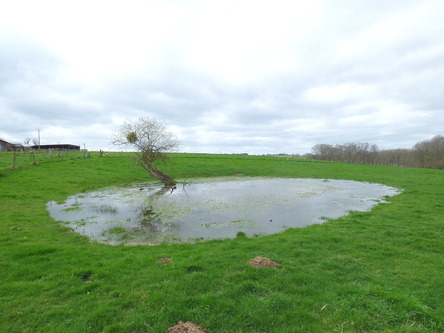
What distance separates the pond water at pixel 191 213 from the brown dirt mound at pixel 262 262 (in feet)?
12.2

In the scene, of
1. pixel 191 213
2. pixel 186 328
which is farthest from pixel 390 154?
pixel 186 328

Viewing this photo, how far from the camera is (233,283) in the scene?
597 cm

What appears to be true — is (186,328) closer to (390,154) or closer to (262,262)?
(262,262)

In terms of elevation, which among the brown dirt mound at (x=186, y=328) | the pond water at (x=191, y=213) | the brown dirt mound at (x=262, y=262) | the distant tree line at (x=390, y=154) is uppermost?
the distant tree line at (x=390, y=154)

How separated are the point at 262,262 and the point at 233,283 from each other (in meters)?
1.36

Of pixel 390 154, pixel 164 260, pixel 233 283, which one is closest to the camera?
pixel 233 283

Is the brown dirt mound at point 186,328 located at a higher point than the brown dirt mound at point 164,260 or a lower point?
higher

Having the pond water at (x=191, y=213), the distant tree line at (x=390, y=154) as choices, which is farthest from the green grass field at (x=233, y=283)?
the distant tree line at (x=390, y=154)

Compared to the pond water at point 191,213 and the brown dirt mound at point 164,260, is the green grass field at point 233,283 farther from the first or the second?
the pond water at point 191,213

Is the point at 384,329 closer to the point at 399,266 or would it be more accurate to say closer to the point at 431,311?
the point at 431,311

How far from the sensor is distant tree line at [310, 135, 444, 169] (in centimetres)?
6928

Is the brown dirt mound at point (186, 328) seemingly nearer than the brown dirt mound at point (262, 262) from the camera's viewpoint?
Yes

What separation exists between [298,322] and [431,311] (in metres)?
2.90

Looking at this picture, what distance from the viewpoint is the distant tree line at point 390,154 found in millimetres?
69281
